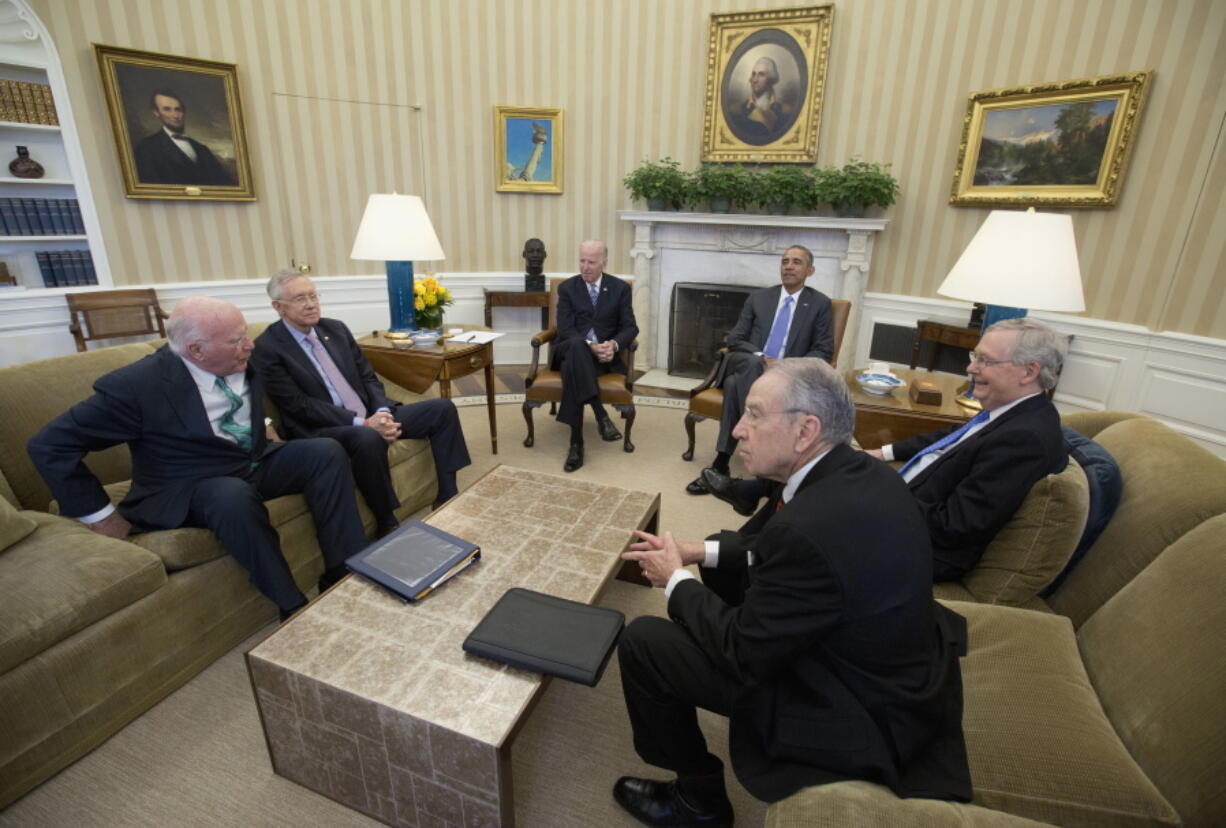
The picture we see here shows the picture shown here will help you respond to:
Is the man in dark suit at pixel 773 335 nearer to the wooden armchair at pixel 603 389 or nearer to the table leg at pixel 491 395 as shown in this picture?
the wooden armchair at pixel 603 389

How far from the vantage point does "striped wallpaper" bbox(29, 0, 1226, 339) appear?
12.3 feet

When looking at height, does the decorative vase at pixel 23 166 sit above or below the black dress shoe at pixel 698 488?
above

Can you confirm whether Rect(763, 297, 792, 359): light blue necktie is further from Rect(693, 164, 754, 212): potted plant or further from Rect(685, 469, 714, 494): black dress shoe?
Rect(693, 164, 754, 212): potted plant

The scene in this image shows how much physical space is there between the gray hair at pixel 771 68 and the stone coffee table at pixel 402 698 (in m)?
4.60

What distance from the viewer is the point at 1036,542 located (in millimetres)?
1603

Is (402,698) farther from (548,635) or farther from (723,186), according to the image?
(723,186)

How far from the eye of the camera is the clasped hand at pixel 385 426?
8.80 ft

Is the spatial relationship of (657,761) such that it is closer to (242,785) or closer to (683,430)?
(242,785)

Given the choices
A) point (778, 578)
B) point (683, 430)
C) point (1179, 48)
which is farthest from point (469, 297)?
point (1179, 48)

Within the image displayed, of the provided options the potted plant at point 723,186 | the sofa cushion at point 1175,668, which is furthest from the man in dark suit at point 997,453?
the potted plant at point 723,186

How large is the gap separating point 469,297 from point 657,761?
16.1ft

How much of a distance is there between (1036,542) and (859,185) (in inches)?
144

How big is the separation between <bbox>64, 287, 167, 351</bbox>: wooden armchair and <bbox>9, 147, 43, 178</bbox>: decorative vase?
2.65 ft

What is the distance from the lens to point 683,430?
14.2ft
